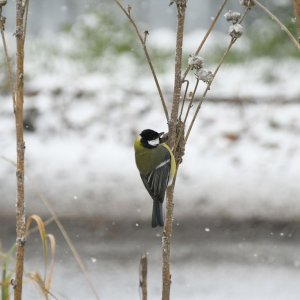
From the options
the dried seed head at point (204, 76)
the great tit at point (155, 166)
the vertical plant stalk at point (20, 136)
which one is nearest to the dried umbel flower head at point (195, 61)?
the dried seed head at point (204, 76)

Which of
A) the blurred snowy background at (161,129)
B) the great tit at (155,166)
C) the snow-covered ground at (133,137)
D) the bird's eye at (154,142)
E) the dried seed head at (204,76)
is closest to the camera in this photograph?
the dried seed head at (204,76)

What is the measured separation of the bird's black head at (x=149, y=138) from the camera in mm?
1767

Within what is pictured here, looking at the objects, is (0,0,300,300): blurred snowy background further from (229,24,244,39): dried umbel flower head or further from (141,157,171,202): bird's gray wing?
(229,24,244,39): dried umbel flower head

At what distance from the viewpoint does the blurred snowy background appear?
122 inches

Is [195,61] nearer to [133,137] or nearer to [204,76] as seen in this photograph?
[204,76]

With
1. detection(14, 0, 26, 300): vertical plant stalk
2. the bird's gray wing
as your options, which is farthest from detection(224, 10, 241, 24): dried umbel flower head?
the bird's gray wing

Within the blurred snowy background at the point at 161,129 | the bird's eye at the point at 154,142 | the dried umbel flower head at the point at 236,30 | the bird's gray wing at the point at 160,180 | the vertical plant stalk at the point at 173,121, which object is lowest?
the vertical plant stalk at the point at 173,121

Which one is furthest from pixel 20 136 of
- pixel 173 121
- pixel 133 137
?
pixel 133 137

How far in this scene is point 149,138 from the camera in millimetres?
1835

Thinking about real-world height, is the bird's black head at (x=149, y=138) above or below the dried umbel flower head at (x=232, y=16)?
above

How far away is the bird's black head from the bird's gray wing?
2.6 inches

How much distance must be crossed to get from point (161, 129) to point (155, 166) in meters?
2.53

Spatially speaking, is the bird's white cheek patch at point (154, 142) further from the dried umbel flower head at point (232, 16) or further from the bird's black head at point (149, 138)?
the dried umbel flower head at point (232, 16)

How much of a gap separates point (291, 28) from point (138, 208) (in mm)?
1739
